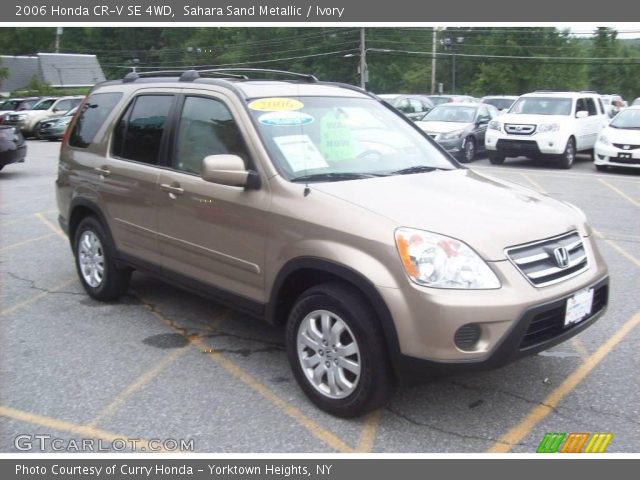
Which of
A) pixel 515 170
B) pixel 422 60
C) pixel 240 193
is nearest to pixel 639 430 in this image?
pixel 240 193

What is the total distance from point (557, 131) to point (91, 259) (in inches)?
501

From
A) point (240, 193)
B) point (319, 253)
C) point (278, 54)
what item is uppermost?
point (278, 54)

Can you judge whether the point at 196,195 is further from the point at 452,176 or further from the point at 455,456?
the point at 455,456

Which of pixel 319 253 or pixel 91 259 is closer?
pixel 319 253

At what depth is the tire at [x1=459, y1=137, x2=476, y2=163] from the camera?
53.9ft

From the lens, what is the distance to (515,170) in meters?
15.2

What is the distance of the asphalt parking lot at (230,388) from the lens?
3352mm

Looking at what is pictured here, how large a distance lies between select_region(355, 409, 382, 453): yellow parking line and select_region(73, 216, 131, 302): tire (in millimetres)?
2664

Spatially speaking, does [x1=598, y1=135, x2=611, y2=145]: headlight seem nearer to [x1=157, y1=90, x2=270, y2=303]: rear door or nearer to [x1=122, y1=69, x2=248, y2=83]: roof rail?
[x1=122, y1=69, x2=248, y2=83]: roof rail

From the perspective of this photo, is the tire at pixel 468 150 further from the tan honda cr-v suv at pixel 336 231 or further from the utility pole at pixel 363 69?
the utility pole at pixel 363 69

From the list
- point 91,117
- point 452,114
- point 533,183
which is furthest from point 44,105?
point 91,117

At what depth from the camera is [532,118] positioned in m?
15.7

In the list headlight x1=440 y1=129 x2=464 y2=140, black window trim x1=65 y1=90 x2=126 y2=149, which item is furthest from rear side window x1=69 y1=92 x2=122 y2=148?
headlight x1=440 y1=129 x2=464 y2=140

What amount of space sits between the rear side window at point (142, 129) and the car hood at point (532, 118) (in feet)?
40.7
